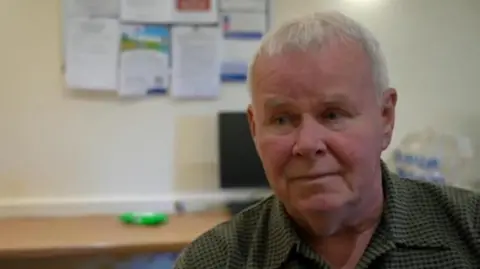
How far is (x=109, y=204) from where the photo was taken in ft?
8.81

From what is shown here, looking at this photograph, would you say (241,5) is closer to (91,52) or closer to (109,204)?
(91,52)

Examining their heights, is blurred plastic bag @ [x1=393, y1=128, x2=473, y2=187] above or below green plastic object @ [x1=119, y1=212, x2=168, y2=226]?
above

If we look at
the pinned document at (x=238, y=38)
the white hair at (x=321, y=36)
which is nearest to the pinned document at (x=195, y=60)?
the pinned document at (x=238, y=38)

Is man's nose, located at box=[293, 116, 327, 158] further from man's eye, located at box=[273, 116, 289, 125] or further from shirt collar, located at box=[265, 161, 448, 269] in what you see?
shirt collar, located at box=[265, 161, 448, 269]

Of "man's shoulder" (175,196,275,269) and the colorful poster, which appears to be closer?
"man's shoulder" (175,196,275,269)

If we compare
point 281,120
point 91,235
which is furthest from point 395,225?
point 91,235

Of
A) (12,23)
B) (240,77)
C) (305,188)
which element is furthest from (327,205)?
(12,23)

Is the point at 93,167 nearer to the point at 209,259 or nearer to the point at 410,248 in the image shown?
the point at 209,259

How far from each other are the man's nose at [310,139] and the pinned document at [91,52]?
71.0 inches

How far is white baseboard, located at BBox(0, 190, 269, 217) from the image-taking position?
2.62 metres

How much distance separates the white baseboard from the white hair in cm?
181

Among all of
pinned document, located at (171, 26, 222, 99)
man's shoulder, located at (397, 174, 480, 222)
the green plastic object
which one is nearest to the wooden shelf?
the green plastic object

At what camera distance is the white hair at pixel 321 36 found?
37.1 inches

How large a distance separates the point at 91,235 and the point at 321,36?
1.60 metres
